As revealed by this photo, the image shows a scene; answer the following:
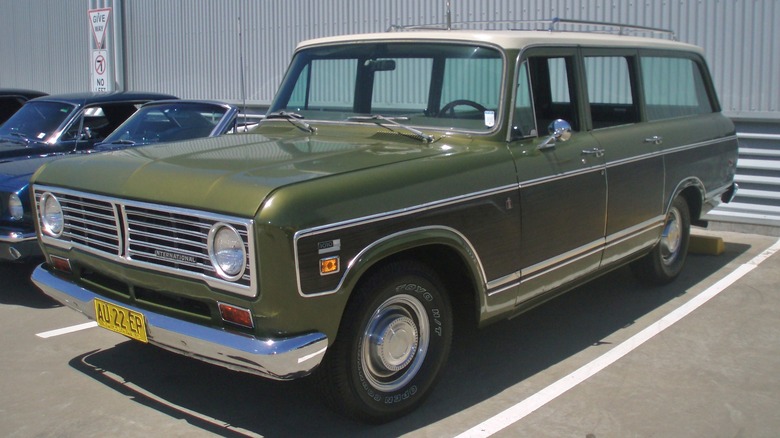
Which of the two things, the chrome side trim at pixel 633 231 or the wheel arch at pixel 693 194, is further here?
the wheel arch at pixel 693 194

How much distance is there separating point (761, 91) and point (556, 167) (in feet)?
16.2

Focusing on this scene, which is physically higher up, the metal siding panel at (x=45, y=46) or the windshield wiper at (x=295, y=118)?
the metal siding panel at (x=45, y=46)

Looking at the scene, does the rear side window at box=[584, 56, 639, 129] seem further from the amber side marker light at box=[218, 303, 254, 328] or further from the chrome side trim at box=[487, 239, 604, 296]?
the amber side marker light at box=[218, 303, 254, 328]

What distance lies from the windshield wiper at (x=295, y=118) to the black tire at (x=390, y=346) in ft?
4.96

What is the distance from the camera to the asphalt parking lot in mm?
4230

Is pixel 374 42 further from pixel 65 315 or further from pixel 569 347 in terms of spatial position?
pixel 65 315

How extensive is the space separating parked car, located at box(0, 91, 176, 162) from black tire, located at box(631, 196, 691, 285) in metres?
5.40

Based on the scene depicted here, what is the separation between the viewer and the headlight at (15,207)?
620 centimetres

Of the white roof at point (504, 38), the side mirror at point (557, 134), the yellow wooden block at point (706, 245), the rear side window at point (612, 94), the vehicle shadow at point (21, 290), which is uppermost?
the white roof at point (504, 38)

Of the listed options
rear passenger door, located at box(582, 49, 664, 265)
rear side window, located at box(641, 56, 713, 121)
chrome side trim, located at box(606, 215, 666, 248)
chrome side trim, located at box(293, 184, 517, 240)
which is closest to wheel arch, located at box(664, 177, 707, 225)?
chrome side trim, located at box(606, 215, 666, 248)

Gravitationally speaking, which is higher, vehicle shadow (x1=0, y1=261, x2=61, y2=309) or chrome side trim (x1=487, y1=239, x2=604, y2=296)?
chrome side trim (x1=487, y1=239, x2=604, y2=296)

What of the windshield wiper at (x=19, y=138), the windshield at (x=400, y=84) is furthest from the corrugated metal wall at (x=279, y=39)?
the windshield wiper at (x=19, y=138)

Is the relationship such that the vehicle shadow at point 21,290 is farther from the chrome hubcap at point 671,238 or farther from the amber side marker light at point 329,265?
the chrome hubcap at point 671,238

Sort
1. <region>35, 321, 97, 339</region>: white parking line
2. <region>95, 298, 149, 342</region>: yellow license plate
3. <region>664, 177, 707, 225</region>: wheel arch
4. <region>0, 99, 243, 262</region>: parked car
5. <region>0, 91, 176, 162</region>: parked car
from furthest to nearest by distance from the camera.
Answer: <region>0, 91, 176, 162</region>: parked car, <region>0, 99, 243, 262</region>: parked car, <region>664, 177, 707, 225</region>: wheel arch, <region>35, 321, 97, 339</region>: white parking line, <region>95, 298, 149, 342</region>: yellow license plate
